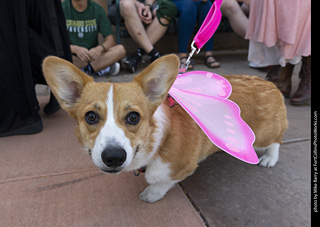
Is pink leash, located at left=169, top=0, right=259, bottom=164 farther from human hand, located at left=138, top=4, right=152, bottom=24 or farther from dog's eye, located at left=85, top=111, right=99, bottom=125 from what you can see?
human hand, located at left=138, top=4, right=152, bottom=24

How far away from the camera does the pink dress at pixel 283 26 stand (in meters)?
3.50

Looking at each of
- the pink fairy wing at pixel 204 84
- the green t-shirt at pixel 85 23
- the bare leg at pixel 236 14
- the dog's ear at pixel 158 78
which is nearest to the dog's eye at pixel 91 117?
the dog's ear at pixel 158 78

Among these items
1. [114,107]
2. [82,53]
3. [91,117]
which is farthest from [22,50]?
[82,53]

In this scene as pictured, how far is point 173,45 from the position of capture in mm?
6469

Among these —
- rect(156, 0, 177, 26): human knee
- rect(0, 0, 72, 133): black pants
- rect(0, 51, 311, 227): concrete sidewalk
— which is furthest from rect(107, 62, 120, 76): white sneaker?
rect(0, 51, 311, 227): concrete sidewalk

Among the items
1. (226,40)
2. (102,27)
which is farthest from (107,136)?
(226,40)

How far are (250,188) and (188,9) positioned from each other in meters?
3.99

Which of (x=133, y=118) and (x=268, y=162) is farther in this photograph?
(x=268, y=162)

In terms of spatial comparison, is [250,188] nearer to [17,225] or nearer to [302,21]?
[17,225]

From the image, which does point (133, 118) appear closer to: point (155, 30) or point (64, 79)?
point (64, 79)

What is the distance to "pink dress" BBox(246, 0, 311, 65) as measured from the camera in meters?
3.50

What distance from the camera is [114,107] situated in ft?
5.29

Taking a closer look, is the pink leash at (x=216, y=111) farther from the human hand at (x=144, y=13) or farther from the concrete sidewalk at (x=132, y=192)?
the human hand at (x=144, y=13)

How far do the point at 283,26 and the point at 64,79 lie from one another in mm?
3231
